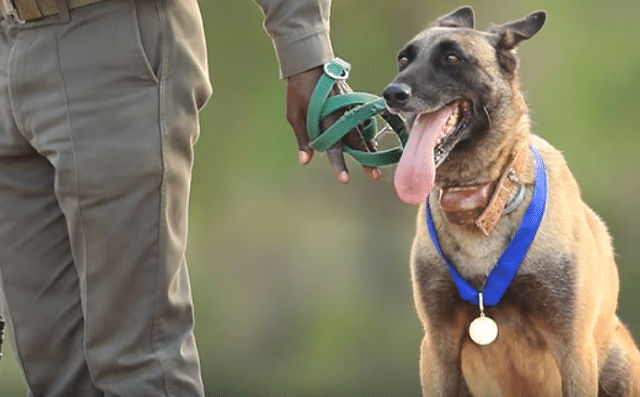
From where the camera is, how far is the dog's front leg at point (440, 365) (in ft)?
9.23

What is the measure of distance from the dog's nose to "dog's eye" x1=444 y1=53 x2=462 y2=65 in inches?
6.7

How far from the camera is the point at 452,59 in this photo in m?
2.60

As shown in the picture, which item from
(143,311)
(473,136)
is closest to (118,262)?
(143,311)

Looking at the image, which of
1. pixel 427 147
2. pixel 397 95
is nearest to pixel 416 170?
pixel 427 147

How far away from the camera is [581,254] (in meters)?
2.72

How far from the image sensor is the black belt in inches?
76.9

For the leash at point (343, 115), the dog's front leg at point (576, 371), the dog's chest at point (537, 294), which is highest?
the leash at point (343, 115)

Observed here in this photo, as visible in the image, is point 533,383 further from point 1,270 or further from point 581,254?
point 1,270

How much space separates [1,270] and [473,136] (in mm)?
1276

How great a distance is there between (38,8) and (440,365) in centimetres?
154

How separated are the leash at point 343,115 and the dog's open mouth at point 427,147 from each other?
0.63ft

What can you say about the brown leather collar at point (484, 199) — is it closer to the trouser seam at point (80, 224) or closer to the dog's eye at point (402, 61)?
the dog's eye at point (402, 61)

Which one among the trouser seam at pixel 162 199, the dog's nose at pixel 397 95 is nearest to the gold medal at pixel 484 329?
the dog's nose at pixel 397 95

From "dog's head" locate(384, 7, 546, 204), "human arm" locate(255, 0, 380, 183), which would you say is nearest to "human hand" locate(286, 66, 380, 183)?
"human arm" locate(255, 0, 380, 183)
